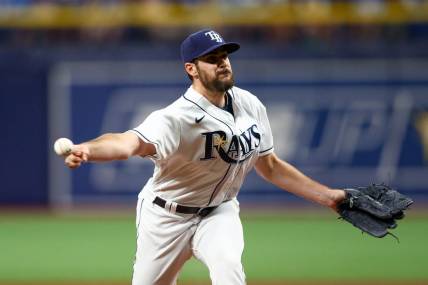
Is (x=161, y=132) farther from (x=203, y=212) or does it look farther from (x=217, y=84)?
(x=203, y=212)

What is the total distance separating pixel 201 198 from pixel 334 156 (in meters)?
8.60

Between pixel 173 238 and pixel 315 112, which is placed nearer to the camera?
pixel 173 238

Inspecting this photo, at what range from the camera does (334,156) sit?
583 inches

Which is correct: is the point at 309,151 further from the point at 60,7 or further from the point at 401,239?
the point at 60,7

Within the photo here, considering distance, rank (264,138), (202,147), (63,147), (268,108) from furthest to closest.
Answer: (268,108) → (264,138) → (202,147) → (63,147)

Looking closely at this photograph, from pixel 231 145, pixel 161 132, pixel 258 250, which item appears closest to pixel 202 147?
pixel 231 145

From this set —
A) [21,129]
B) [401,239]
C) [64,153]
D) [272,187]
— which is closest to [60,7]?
[21,129]

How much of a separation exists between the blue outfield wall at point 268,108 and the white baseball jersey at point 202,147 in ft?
26.9

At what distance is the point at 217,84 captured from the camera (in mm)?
6281

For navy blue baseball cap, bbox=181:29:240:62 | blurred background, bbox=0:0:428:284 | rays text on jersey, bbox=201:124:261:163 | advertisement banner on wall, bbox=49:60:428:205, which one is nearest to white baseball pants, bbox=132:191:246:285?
rays text on jersey, bbox=201:124:261:163

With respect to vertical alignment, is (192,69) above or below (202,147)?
above

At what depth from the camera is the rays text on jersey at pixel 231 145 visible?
Answer: 6.22 meters

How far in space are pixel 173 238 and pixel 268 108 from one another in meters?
8.54

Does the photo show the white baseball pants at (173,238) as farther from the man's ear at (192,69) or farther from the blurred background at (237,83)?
the blurred background at (237,83)
